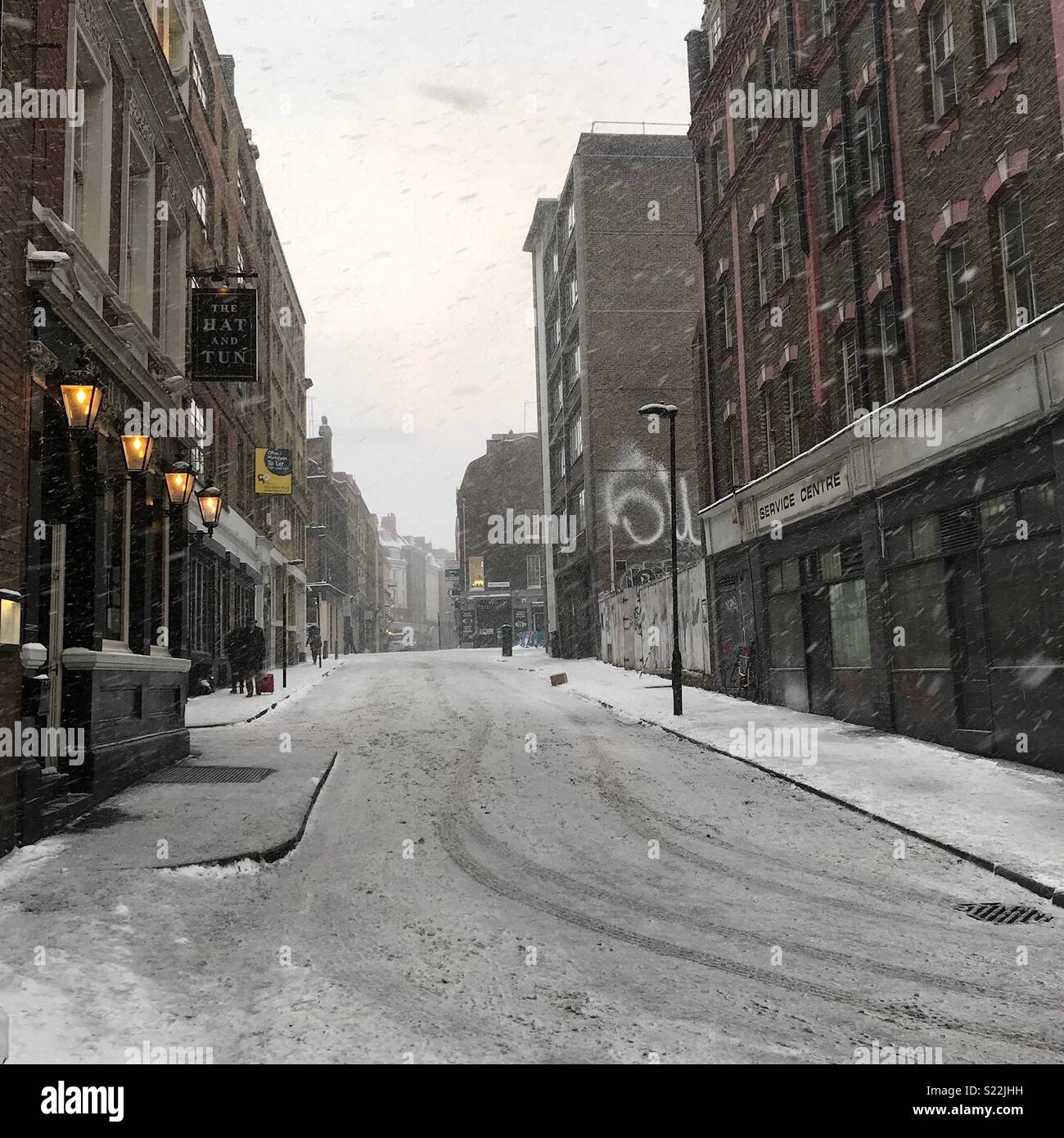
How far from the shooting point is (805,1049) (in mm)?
3965

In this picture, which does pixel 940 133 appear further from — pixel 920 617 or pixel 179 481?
pixel 179 481

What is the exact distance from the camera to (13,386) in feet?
25.1

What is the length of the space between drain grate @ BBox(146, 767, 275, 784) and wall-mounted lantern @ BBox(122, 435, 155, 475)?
10.9 feet

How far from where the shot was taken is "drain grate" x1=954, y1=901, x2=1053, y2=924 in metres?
6.04

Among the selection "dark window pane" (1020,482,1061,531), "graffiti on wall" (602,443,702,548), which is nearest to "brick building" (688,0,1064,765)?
"dark window pane" (1020,482,1061,531)

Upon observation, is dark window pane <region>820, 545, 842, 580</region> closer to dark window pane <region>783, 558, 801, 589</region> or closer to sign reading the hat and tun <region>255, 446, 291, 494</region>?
dark window pane <region>783, 558, 801, 589</region>

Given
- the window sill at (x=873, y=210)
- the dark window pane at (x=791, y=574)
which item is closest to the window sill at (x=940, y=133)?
the window sill at (x=873, y=210)

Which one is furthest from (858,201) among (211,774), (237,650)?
(237,650)

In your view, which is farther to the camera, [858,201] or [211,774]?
[858,201]

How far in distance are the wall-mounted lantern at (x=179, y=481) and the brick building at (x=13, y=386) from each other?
425cm

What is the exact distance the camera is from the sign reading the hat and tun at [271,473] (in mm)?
31312

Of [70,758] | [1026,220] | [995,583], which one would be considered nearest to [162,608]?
[70,758]

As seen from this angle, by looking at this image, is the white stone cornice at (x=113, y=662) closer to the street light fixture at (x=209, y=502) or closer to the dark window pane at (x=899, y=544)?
the street light fixture at (x=209, y=502)

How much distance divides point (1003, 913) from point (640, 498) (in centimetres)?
3371
